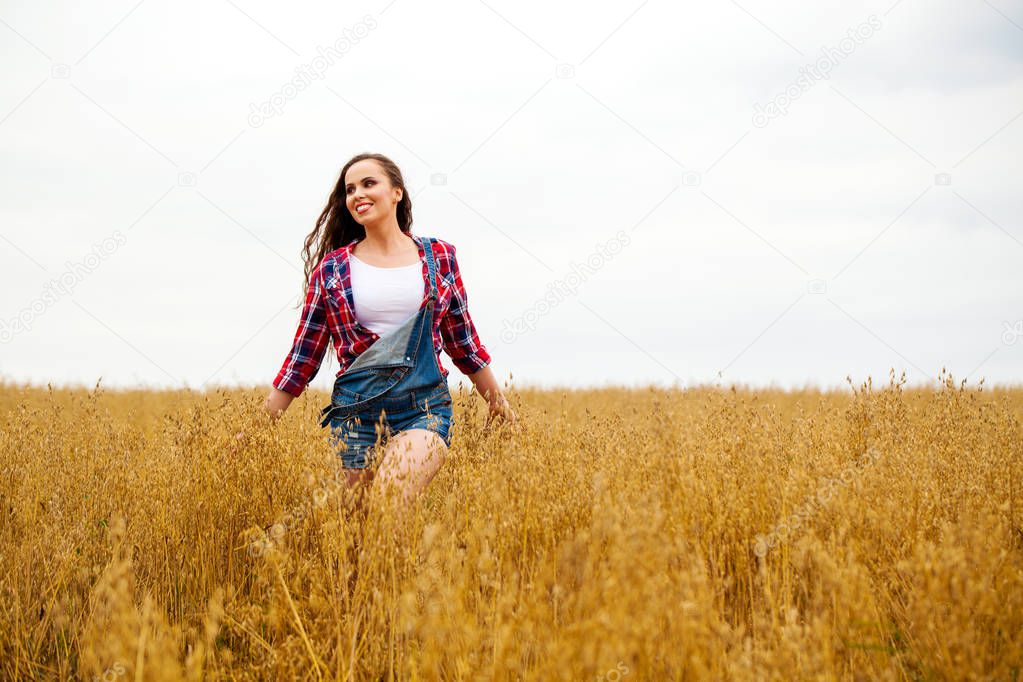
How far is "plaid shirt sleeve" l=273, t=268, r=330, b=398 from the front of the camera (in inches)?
150

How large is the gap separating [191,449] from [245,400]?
0.33 m

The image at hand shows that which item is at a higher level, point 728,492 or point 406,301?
point 406,301

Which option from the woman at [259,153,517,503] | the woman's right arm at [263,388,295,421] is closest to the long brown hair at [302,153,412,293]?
the woman at [259,153,517,503]

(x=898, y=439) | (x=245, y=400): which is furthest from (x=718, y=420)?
(x=245, y=400)

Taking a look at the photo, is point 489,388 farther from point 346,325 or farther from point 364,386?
point 346,325

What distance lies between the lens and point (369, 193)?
4012 mm

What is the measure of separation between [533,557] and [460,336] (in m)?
1.53

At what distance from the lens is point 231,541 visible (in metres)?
3.23

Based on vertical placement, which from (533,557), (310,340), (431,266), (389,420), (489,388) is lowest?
(533,557)

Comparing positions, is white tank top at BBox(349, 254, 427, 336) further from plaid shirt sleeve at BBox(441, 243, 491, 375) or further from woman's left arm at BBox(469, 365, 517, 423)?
woman's left arm at BBox(469, 365, 517, 423)

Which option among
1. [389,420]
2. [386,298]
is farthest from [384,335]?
[389,420]

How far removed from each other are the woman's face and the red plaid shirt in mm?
203

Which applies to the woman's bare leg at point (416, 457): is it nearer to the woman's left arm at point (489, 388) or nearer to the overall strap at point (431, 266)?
the woman's left arm at point (489, 388)

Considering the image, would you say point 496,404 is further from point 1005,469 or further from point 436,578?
point 1005,469
